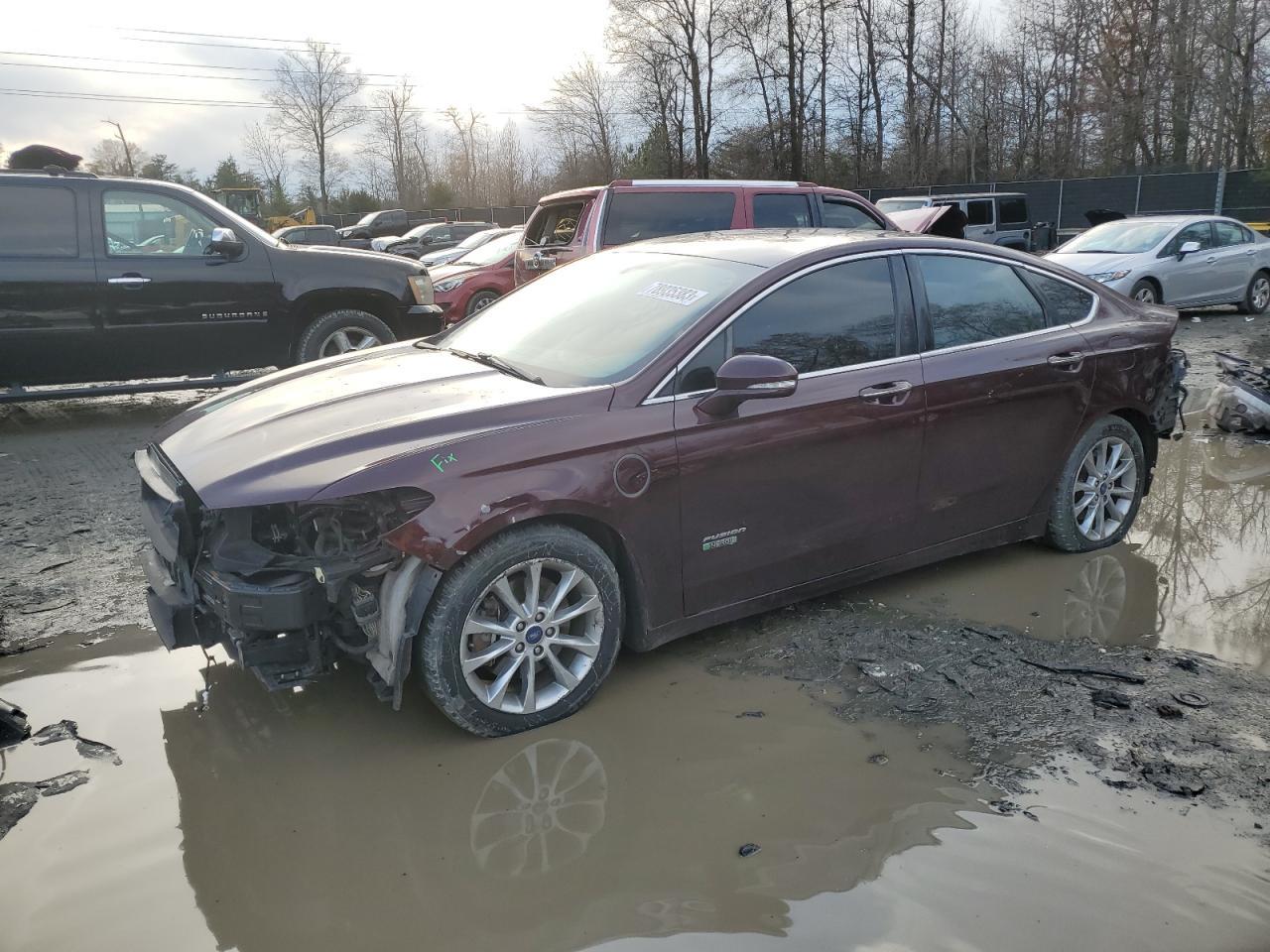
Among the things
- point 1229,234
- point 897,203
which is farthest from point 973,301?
point 897,203

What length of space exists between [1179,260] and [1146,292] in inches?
30.5

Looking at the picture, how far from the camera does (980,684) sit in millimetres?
3662

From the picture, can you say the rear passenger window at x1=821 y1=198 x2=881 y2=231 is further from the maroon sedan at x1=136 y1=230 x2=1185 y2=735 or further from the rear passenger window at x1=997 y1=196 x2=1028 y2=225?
the rear passenger window at x1=997 y1=196 x2=1028 y2=225

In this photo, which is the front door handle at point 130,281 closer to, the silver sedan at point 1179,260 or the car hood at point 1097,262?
the car hood at point 1097,262

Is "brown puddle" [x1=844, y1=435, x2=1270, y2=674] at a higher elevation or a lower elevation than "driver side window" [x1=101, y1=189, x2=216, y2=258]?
lower

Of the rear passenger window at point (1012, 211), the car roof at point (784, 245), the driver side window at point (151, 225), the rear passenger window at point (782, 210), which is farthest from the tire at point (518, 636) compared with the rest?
the rear passenger window at point (1012, 211)

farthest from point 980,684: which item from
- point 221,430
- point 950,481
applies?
point 221,430

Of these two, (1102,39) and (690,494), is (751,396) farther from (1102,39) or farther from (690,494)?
(1102,39)

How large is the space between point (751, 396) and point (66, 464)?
18.2 feet

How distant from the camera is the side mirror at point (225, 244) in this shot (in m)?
7.82

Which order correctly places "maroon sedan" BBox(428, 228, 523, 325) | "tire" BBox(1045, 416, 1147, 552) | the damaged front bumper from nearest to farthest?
the damaged front bumper → "tire" BBox(1045, 416, 1147, 552) → "maroon sedan" BBox(428, 228, 523, 325)

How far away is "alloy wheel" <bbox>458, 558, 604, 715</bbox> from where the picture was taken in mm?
3219

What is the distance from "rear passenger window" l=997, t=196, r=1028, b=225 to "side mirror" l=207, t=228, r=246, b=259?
55.9 feet

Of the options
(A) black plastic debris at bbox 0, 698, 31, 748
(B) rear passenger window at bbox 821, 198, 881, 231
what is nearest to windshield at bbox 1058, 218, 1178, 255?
(B) rear passenger window at bbox 821, 198, 881, 231
